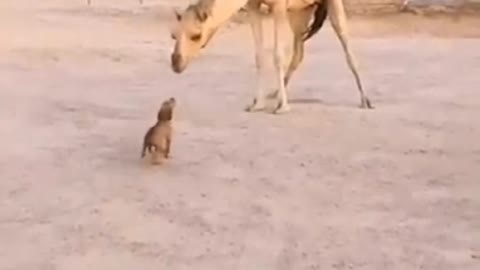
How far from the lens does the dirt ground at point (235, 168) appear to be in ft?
19.5

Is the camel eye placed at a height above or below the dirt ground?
above

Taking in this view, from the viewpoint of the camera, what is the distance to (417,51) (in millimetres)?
14680

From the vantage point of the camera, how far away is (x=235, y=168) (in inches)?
305

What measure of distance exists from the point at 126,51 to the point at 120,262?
348 inches

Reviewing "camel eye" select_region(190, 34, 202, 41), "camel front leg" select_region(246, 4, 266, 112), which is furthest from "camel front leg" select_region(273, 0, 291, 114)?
"camel eye" select_region(190, 34, 202, 41)

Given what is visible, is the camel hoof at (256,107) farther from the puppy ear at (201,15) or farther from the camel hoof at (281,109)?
the puppy ear at (201,15)

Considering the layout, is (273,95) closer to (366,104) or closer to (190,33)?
(366,104)

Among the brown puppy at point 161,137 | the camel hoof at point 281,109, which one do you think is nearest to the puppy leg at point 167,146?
the brown puppy at point 161,137

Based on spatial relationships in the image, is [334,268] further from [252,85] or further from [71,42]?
[71,42]

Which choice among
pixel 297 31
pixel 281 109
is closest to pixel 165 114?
pixel 281 109

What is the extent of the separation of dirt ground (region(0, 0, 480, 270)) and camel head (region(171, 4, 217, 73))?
19.4 inches

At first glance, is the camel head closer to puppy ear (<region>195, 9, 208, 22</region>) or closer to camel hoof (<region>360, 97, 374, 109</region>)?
puppy ear (<region>195, 9, 208, 22</region>)

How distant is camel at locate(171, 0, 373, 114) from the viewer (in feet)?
30.4

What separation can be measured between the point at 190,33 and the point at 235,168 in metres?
1.79
